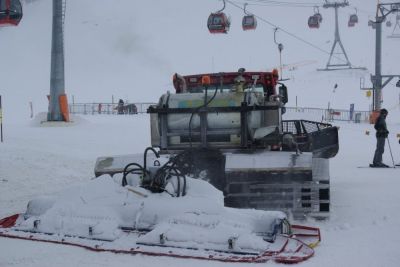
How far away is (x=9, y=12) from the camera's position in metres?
15.6

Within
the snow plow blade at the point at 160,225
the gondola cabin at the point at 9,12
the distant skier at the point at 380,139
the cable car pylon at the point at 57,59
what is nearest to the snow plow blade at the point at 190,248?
the snow plow blade at the point at 160,225

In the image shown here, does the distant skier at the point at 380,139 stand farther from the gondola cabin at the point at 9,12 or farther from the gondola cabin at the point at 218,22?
the gondola cabin at the point at 218,22

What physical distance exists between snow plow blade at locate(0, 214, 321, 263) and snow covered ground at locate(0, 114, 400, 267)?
3.3 inches

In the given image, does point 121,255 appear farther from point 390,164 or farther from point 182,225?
point 390,164

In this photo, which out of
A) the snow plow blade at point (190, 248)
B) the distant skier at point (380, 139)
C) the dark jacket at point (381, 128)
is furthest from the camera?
the dark jacket at point (381, 128)

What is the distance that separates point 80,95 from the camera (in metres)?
55.7

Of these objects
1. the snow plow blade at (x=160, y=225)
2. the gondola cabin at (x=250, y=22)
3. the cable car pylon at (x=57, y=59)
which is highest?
the gondola cabin at (x=250, y=22)

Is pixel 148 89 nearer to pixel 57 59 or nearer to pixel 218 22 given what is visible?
pixel 218 22

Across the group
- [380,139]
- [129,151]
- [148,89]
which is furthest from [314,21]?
[380,139]

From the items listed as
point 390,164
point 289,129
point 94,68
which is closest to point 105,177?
point 289,129

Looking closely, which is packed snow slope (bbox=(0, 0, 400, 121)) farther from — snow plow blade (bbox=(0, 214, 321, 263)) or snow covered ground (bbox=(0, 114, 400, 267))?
snow plow blade (bbox=(0, 214, 321, 263))

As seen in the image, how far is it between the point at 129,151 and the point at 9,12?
5.26 meters

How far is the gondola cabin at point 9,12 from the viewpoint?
1552 centimetres

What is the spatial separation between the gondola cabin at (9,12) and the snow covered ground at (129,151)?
3.48 metres
